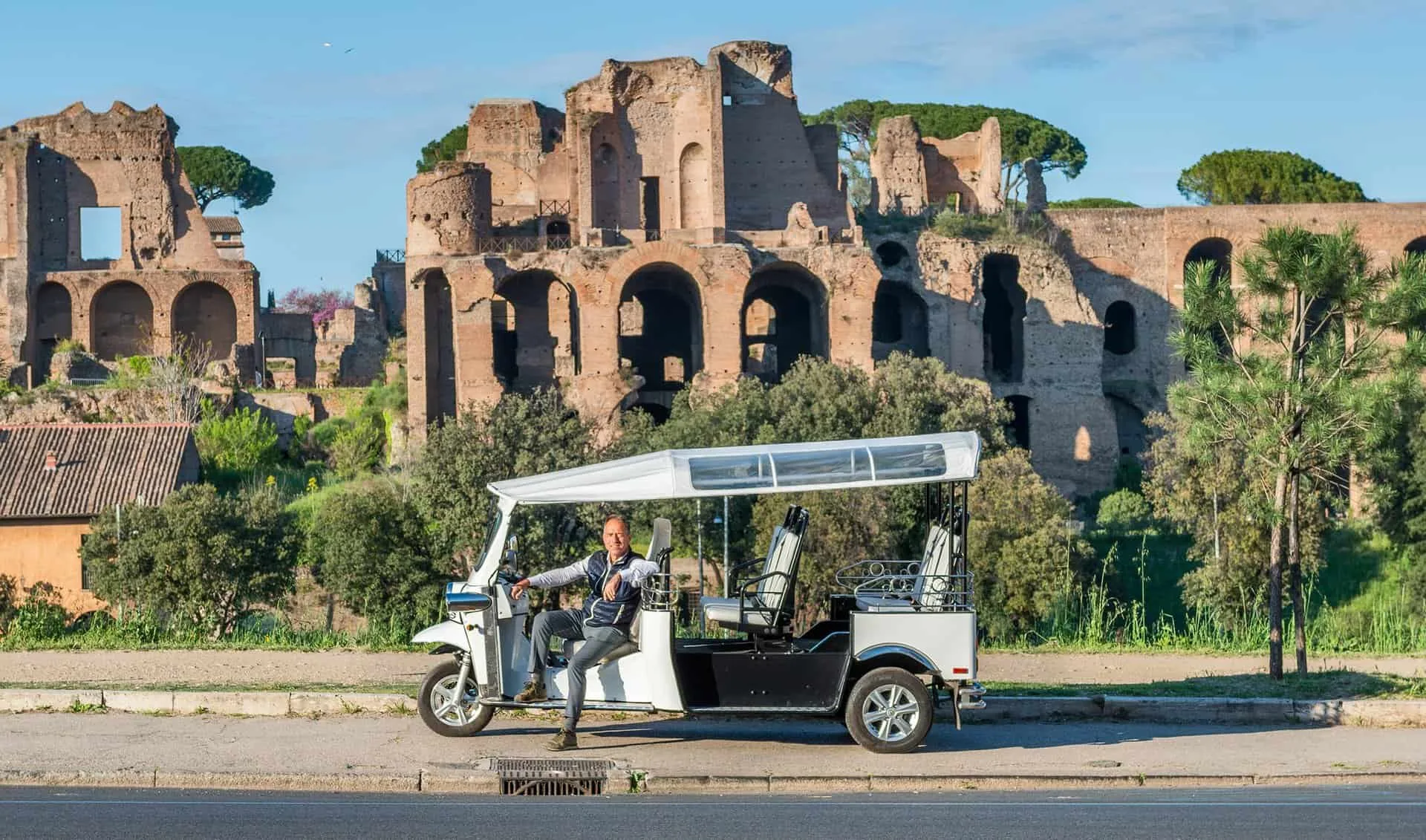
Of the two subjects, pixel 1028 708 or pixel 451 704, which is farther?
pixel 1028 708

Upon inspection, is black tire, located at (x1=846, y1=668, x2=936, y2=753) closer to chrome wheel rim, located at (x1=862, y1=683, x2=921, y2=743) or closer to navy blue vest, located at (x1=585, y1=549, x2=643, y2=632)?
chrome wheel rim, located at (x1=862, y1=683, x2=921, y2=743)

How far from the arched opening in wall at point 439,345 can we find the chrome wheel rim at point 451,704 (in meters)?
29.5

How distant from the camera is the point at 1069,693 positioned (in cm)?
1253

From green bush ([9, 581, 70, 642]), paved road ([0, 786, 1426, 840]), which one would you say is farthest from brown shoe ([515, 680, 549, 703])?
green bush ([9, 581, 70, 642])

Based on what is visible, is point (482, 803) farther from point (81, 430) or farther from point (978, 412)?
point (978, 412)

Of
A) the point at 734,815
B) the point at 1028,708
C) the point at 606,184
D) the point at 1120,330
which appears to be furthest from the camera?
the point at 1120,330

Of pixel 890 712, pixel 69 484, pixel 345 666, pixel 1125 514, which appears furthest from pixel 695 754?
pixel 1125 514

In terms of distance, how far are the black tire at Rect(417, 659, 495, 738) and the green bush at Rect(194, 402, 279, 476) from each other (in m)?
27.9

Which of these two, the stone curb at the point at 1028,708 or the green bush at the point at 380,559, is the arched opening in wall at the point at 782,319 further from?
the stone curb at the point at 1028,708

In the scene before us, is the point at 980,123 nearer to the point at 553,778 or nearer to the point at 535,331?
the point at 535,331

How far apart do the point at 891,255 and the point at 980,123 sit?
25934 millimetres

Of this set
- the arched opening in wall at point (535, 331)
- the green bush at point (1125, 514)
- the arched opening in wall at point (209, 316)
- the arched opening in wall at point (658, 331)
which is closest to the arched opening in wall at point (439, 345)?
the arched opening in wall at point (535, 331)

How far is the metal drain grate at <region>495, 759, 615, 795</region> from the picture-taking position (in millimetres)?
9969

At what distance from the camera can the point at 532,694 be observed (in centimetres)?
1116
